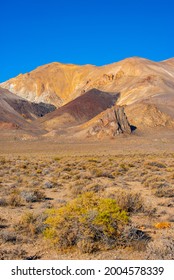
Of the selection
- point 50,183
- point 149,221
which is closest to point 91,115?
point 50,183

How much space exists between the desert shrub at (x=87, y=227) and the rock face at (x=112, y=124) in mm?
72331

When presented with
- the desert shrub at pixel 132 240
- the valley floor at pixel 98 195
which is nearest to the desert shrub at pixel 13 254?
the valley floor at pixel 98 195

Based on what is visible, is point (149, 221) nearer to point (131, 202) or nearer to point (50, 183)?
point (131, 202)

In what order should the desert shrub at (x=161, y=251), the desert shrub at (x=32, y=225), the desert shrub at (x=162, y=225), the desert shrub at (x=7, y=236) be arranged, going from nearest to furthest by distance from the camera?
the desert shrub at (x=161, y=251) < the desert shrub at (x=7, y=236) < the desert shrub at (x=32, y=225) < the desert shrub at (x=162, y=225)

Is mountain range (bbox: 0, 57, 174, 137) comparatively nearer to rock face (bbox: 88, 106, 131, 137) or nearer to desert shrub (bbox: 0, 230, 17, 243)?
rock face (bbox: 88, 106, 131, 137)

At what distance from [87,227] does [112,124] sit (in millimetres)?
75403

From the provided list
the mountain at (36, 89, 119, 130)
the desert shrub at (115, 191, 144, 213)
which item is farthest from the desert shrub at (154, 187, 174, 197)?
the mountain at (36, 89, 119, 130)

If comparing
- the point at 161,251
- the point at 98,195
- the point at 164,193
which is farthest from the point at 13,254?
the point at 164,193

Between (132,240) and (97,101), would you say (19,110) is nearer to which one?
(97,101)

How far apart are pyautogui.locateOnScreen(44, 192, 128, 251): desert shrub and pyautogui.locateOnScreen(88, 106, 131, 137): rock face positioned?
7233cm

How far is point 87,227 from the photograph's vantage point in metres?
9.30

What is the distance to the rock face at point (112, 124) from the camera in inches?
3264

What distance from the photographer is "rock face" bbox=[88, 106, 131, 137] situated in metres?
82.9

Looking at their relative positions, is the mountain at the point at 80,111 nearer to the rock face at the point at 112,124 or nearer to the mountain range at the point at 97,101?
the mountain range at the point at 97,101
